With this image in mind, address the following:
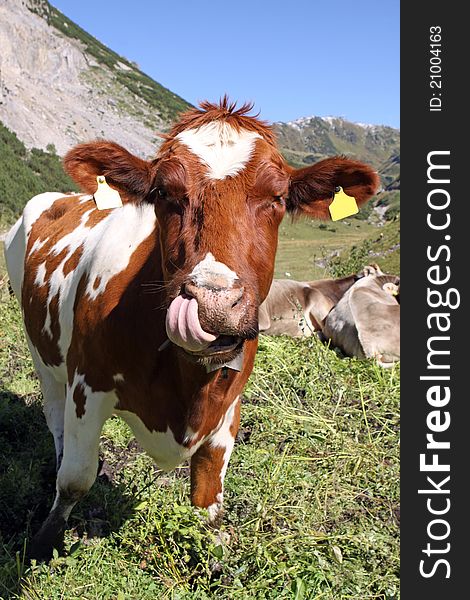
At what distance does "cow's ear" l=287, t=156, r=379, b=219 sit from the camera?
292 centimetres

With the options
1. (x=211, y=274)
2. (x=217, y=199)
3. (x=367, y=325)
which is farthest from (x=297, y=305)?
(x=211, y=274)

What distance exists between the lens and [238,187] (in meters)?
2.43

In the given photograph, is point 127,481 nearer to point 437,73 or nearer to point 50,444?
point 50,444

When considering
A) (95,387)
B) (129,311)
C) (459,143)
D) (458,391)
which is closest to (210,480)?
(95,387)

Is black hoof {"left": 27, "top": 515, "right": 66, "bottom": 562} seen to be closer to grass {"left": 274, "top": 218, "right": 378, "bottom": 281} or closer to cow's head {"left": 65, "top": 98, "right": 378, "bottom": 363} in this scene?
cow's head {"left": 65, "top": 98, "right": 378, "bottom": 363}

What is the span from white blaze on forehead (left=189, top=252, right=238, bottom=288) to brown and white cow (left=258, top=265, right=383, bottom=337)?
5891mm

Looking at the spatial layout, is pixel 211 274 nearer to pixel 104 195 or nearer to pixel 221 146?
pixel 221 146

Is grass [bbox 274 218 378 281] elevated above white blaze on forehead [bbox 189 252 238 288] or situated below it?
above

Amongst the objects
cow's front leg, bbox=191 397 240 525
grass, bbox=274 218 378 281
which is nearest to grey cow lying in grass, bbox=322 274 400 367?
grass, bbox=274 218 378 281

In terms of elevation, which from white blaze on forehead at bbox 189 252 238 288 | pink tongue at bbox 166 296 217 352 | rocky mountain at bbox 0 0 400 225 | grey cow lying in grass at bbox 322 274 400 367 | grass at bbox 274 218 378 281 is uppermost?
rocky mountain at bbox 0 0 400 225

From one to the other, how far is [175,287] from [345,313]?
18.7 ft

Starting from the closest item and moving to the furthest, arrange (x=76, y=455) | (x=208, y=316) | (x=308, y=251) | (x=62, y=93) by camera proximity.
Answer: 1. (x=208, y=316)
2. (x=76, y=455)
3. (x=308, y=251)
4. (x=62, y=93)

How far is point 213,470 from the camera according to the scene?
357 centimetres

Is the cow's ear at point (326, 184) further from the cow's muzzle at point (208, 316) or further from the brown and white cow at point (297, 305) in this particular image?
the brown and white cow at point (297, 305)
